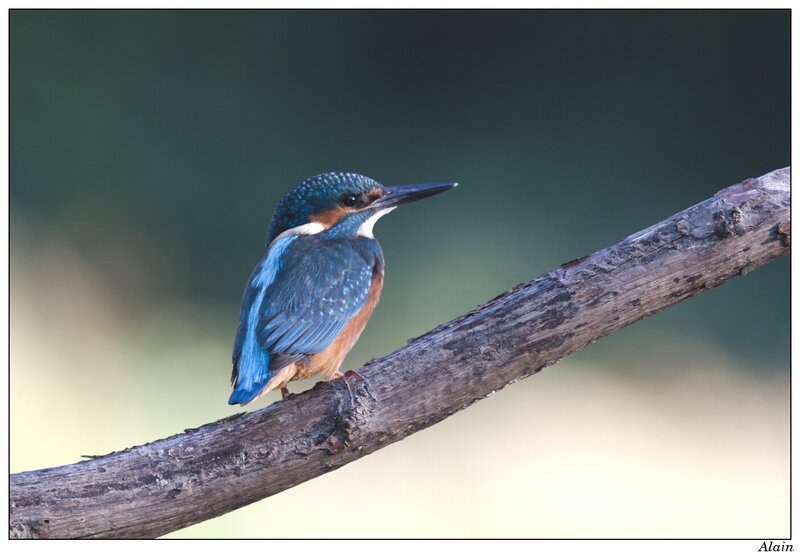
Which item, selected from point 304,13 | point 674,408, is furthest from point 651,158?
point 304,13

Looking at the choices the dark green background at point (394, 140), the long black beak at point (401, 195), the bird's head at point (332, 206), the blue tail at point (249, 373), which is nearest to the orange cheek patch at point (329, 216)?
the bird's head at point (332, 206)

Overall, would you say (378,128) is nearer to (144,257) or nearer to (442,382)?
(144,257)

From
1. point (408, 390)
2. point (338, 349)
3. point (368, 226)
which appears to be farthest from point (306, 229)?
point (408, 390)

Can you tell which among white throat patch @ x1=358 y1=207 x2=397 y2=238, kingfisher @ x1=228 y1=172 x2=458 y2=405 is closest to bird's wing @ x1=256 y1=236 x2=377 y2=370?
kingfisher @ x1=228 y1=172 x2=458 y2=405

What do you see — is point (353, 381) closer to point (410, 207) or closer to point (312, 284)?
point (312, 284)

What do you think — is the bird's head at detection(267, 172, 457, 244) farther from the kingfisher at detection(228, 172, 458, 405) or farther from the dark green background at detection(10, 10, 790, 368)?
the dark green background at detection(10, 10, 790, 368)

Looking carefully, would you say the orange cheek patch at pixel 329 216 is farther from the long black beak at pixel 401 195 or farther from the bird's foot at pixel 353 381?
the bird's foot at pixel 353 381
